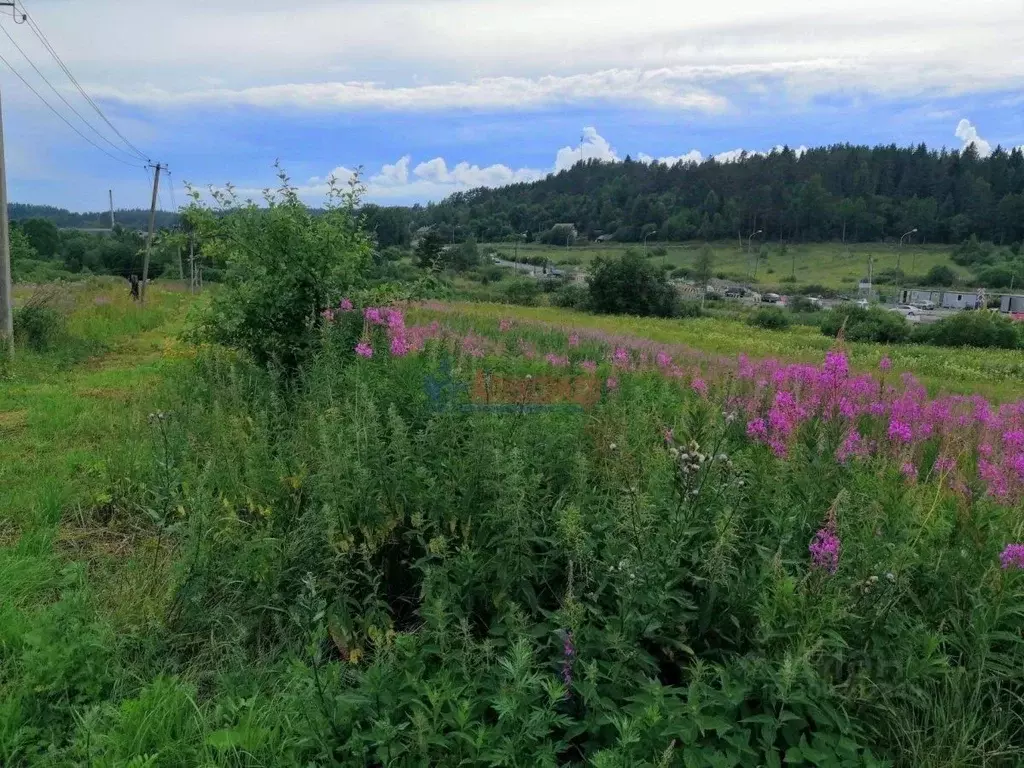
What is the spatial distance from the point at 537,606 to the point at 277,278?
5.75m

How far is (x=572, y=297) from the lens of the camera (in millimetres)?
50594

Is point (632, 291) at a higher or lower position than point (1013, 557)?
higher

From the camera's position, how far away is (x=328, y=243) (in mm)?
7684

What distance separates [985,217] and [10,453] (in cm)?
10397

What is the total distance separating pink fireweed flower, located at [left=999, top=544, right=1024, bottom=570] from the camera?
2.46 metres

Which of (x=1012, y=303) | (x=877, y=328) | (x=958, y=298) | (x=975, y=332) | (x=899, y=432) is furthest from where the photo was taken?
(x=958, y=298)

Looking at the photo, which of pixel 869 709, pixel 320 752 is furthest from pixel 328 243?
pixel 869 709

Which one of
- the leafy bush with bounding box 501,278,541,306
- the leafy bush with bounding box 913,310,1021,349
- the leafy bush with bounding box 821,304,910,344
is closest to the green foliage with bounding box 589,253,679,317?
the leafy bush with bounding box 501,278,541,306

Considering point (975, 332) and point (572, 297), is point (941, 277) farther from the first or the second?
point (975, 332)

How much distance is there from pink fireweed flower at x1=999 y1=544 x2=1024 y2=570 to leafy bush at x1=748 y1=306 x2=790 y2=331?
125 feet

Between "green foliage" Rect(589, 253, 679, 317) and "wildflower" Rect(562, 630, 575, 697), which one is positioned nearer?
"wildflower" Rect(562, 630, 575, 697)

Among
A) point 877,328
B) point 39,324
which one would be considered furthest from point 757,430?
point 877,328

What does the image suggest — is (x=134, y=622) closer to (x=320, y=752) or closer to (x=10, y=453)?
(x=320, y=752)

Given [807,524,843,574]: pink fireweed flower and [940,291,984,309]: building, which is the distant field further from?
[807,524,843,574]: pink fireweed flower
